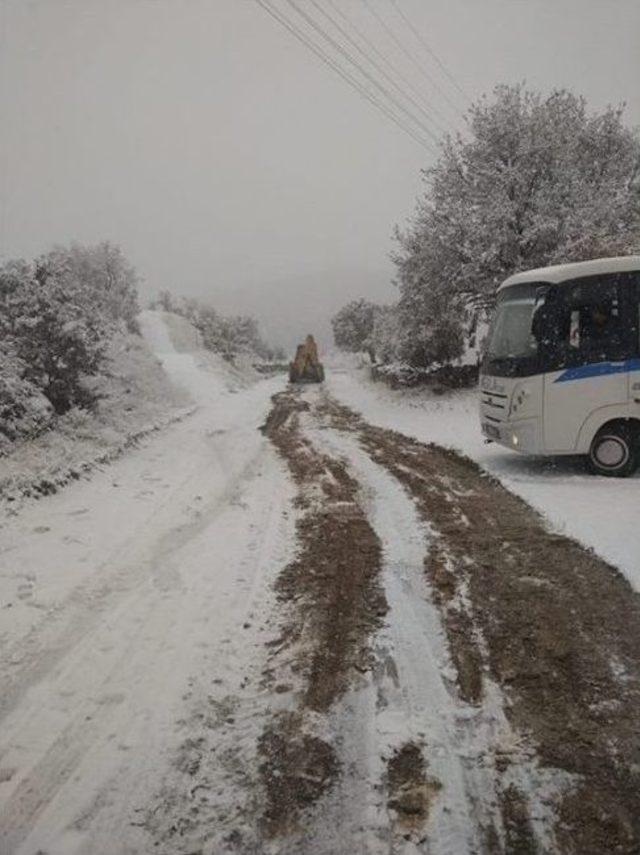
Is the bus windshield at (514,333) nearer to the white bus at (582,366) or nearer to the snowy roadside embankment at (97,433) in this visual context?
the white bus at (582,366)

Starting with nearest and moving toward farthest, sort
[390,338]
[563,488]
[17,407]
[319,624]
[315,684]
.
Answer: [315,684]
[319,624]
[563,488]
[17,407]
[390,338]

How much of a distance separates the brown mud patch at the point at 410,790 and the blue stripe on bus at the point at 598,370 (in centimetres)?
712

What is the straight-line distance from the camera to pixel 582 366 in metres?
8.77

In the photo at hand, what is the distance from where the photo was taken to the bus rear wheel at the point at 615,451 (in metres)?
8.84

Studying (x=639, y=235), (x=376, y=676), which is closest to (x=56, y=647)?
(x=376, y=676)

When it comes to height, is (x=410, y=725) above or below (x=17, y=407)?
below

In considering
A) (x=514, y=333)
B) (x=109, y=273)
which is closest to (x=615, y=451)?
(x=514, y=333)

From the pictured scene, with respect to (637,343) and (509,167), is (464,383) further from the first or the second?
(637,343)

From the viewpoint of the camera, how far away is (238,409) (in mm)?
21875

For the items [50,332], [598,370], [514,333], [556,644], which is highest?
[50,332]

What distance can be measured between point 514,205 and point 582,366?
1205cm

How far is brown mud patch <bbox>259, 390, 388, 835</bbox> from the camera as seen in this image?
2873 mm

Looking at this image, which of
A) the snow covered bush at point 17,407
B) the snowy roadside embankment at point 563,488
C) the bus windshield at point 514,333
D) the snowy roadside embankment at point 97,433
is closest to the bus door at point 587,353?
the bus windshield at point 514,333

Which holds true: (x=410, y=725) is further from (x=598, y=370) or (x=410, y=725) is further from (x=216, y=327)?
(x=216, y=327)
